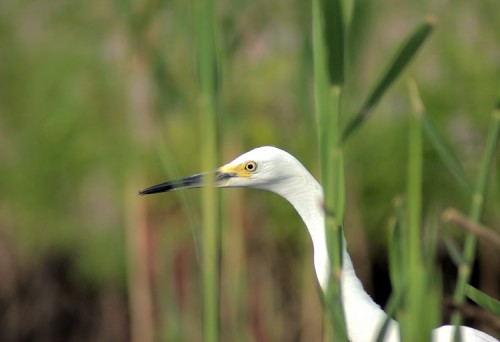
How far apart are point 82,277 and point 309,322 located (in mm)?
1347

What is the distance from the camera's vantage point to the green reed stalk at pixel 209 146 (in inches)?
45.7

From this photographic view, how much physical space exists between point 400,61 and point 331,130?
0.11 meters

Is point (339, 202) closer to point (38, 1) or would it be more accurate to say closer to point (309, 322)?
point (309, 322)

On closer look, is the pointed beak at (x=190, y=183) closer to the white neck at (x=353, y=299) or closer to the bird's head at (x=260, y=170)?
the bird's head at (x=260, y=170)

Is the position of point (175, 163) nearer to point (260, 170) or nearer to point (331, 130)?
point (260, 170)

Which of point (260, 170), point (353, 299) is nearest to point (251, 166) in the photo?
point (260, 170)

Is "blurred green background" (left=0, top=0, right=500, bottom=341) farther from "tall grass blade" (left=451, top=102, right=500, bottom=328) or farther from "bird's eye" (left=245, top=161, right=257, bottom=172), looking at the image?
"tall grass blade" (left=451, top=102, right=500, bottom=328)

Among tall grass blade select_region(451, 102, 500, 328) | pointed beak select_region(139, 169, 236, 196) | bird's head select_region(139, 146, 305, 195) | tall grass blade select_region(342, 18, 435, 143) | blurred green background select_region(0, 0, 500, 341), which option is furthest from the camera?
blurred green background select_region(0, 0, 500, 341)

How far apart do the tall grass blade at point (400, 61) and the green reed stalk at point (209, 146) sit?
0.17 m

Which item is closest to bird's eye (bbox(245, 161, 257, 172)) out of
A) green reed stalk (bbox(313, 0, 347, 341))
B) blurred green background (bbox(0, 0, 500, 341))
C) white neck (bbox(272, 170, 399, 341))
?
white neck (bbox(272, 170, 399, 341))

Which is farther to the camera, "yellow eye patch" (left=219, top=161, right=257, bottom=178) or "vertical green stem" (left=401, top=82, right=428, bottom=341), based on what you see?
"yellow eye patch" (left=219, top=161, right=257, bottom=178)

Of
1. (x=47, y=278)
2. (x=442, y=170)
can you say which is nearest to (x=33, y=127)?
(x=47, y=278)

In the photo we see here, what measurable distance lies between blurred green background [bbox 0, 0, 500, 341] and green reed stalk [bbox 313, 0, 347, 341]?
1.80 metres

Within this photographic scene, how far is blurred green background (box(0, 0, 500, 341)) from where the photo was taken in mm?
3363
